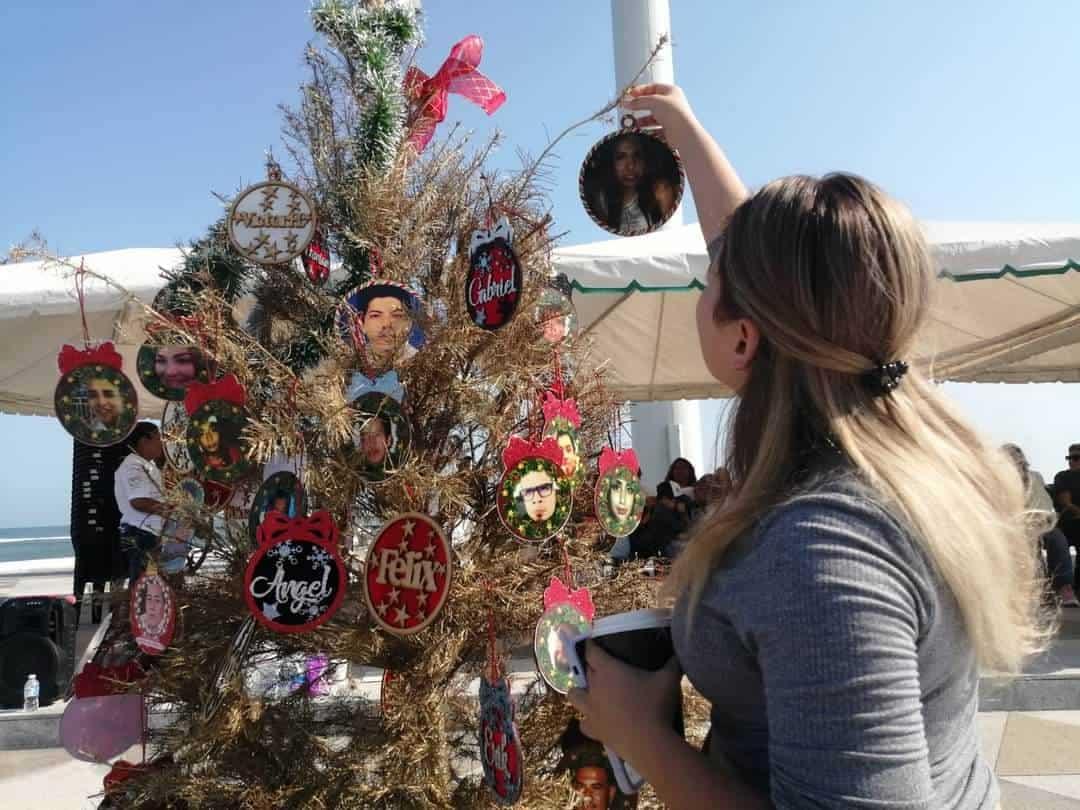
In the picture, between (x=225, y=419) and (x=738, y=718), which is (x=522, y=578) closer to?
(x=225, y=419)

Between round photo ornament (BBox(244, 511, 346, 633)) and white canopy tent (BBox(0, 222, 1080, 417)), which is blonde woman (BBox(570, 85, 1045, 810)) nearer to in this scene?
round photo ornament (BBox(244, 511, 346, 633))

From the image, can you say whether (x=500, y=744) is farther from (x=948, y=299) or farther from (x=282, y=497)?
(x=948, y=299)

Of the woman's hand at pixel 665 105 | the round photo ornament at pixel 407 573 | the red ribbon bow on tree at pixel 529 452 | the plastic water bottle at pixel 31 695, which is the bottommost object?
the plastic water bottle at pixel 31 695

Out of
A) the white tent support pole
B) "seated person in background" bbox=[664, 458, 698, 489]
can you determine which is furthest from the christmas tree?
the white tent support pole

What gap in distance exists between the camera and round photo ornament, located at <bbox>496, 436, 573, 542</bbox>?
178 cm

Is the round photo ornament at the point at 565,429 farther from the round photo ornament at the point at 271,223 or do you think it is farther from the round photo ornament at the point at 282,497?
the round photo ornament at the point at 271,223

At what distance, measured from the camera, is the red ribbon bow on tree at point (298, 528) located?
163 centimetres

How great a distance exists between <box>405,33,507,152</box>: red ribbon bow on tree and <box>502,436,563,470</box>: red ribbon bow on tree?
2.38ft

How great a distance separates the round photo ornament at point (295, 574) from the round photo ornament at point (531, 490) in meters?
0.35

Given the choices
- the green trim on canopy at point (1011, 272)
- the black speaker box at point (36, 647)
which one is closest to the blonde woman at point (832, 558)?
the green trim on canopy at point (1011, 272)

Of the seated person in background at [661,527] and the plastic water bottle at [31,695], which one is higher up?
the seated person in background at [661,527]

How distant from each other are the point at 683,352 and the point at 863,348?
653 centimetres

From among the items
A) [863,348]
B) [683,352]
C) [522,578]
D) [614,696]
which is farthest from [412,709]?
[683,352]

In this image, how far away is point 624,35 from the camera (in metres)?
14.9
